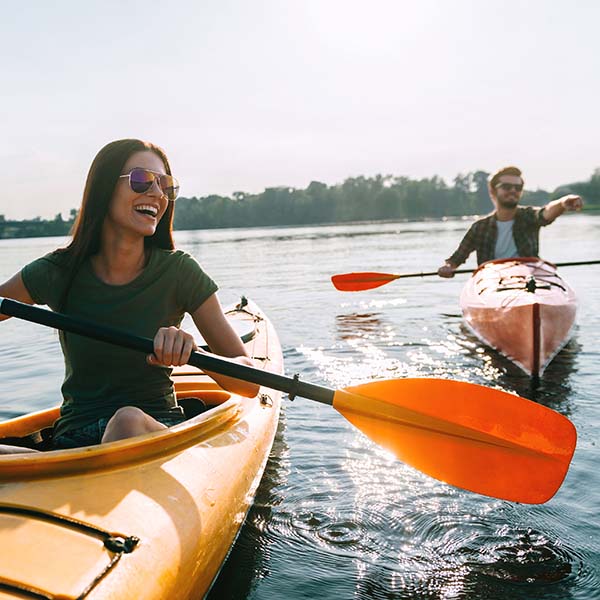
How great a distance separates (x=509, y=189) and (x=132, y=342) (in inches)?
244

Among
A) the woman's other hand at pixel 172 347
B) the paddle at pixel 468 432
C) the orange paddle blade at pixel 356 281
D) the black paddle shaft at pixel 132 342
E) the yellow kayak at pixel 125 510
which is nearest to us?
the yellow kayak at pixel 125 510

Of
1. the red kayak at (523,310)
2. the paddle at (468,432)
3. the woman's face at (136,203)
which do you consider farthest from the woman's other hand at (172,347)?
the red kayak at (523,310)

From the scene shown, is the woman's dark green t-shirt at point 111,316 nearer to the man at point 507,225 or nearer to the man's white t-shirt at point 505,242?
the man at point 507,225

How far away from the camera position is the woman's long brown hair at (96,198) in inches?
102

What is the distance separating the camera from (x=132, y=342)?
8.08 ft

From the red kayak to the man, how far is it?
686mm

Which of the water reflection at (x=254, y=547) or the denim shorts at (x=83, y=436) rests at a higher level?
the denim shorts at (x=83, y=436)

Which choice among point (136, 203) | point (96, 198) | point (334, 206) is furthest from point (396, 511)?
point (334, 206)

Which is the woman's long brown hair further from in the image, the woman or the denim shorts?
the denim shorts

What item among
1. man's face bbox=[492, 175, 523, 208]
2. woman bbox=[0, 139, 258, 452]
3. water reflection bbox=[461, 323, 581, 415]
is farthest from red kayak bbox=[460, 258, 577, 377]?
woman bbox=[0, 139, 258, 452]

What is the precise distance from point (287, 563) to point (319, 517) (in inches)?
18.0

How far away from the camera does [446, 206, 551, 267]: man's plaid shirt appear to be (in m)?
7.72

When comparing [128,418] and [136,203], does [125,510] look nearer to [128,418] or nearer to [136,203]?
[128,418]

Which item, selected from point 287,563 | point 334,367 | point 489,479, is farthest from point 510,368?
point 287,563
